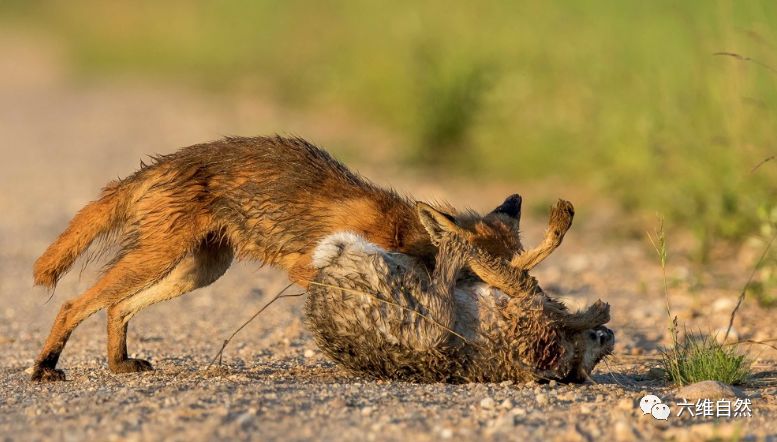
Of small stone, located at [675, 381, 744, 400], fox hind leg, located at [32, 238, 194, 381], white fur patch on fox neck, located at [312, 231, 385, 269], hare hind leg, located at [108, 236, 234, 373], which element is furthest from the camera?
hare hind leg, located at [108, 236, 234, 373]

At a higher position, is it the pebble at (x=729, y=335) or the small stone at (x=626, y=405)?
the pebble at (x=729, y=335)

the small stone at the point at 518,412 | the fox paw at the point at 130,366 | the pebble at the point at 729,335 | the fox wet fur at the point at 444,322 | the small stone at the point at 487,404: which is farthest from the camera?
the pebble at the point at 729,335

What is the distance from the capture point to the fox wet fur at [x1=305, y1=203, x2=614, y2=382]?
5.78 m

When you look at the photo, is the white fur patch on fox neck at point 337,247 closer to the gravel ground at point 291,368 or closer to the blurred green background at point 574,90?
the gravel ground at point 291,368

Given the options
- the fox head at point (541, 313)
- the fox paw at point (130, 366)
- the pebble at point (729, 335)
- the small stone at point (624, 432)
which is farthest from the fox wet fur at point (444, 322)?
the pebble at point (729, 335)

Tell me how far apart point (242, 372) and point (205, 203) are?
97 cm

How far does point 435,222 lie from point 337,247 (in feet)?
1.77

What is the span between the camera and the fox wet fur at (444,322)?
5.78 m

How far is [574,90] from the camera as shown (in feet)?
42.5

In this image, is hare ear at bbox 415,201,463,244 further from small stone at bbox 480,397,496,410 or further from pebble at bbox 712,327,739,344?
pebble at bbox 712,327,739,344

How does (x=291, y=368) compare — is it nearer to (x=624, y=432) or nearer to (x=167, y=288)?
(x=167, y=288)

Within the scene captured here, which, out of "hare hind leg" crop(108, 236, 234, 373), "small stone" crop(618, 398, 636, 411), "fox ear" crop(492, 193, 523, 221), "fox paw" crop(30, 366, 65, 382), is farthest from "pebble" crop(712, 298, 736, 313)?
"fox paw" crop(30, 366, 65, 382)

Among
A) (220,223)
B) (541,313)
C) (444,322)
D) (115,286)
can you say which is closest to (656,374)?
(541,313)

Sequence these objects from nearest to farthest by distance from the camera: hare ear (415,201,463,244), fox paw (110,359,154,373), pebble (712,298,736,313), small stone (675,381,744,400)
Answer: small stone (675,381,744,400) → hare ear (415,201,463,244) → fox paw (110,359,154,373) → pebble (712,298,736,313)
